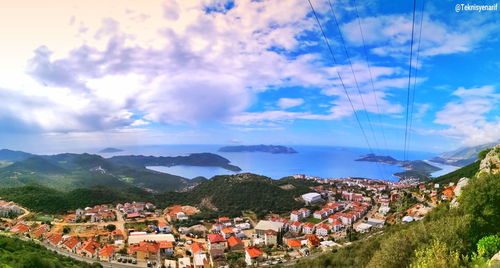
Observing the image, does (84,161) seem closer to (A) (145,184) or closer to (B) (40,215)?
(A) (145,184)

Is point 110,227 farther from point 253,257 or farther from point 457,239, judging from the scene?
point 457,239

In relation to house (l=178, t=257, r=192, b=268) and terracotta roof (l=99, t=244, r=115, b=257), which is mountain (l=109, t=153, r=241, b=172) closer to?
terracotta roof (l=99, t=244, r=115, b=257)

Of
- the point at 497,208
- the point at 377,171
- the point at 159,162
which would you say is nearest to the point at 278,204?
the point at 497,208

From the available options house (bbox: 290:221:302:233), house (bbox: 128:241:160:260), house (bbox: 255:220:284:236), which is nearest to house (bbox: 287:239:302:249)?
house (bbox: 255:220:284:236)

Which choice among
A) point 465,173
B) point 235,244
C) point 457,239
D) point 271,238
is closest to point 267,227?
point 271,238

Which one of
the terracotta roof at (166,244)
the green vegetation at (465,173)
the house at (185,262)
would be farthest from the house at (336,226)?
the terracotta roof at (166,244)
